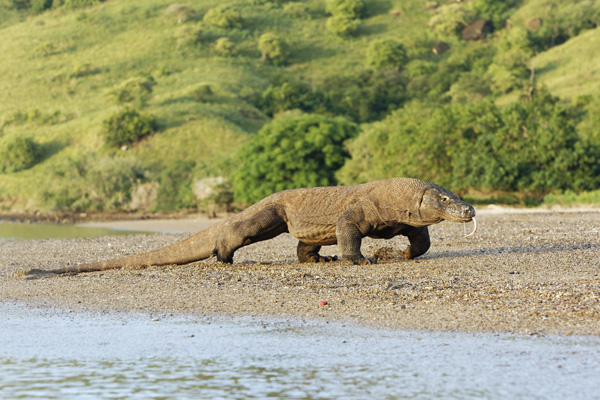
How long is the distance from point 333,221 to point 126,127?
201 feet

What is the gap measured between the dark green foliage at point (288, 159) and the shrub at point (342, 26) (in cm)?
7929

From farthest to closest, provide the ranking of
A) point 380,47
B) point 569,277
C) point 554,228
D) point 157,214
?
1. point 380,47
2. point 157,214
3. point 554,228
4. point 569,277

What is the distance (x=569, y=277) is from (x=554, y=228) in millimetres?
9035

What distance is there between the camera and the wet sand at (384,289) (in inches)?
325

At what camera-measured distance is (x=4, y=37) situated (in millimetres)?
114188

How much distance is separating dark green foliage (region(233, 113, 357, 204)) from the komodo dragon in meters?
30.5

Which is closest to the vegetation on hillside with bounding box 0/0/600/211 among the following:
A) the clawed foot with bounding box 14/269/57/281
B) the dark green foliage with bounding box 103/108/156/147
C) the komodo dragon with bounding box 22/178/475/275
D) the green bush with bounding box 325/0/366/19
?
the dark green foliage with bounding box 103/108/156/147

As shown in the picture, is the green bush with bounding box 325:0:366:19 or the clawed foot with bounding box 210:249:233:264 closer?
the clawed foot with bounding box 210:249:233:264

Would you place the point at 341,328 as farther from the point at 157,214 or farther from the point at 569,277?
the point at 157,214

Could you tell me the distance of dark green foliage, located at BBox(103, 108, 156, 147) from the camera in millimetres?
70938

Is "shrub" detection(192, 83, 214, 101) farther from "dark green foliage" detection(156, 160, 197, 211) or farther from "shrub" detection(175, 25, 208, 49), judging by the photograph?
"dark green foliage" detection(156, 160, 197, 211)

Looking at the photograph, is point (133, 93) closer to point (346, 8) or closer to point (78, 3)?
point (78, 3)

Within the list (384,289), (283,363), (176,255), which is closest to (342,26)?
(176,255)

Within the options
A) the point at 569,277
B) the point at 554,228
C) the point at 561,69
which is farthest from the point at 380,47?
the point at 569,277
